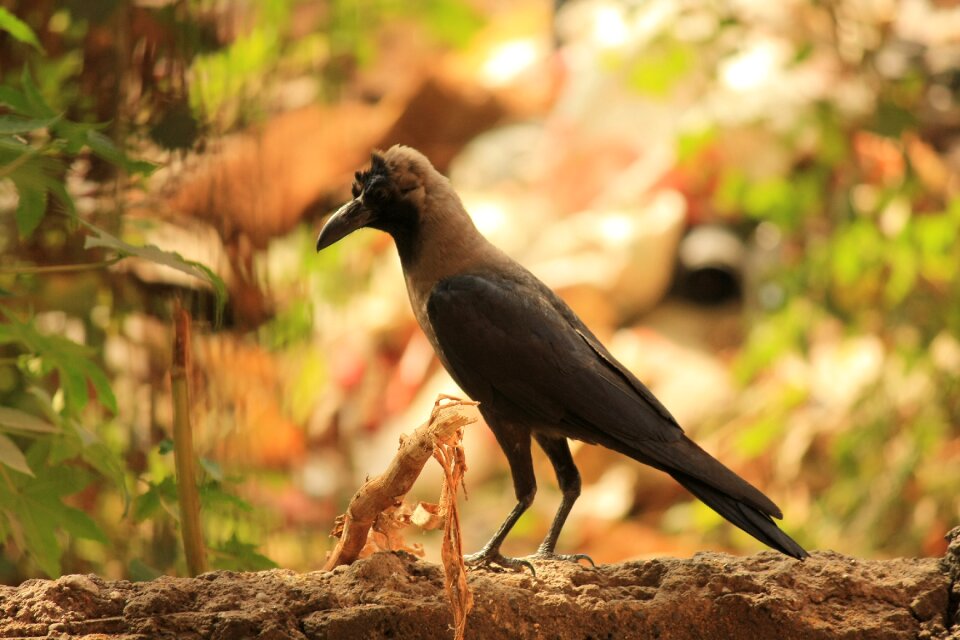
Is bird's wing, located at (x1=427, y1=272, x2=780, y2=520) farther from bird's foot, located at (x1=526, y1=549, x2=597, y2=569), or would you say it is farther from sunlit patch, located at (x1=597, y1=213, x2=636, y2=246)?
sunlit patch, located at (x1=597, y1=213, x2=636, y2=246)

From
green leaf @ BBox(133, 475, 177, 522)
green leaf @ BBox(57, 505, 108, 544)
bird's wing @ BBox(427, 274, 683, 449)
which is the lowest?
green leaf @ BBox(57, 505, 108, 544)

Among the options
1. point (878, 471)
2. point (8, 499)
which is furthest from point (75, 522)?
point (878, 471)

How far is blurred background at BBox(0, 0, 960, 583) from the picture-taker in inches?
101

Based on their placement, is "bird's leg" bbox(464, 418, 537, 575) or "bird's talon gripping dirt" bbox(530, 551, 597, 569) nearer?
"bird's talon gripping dirt" bbox(530, 551, 597, 569)

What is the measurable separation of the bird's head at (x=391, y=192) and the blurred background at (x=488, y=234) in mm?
383

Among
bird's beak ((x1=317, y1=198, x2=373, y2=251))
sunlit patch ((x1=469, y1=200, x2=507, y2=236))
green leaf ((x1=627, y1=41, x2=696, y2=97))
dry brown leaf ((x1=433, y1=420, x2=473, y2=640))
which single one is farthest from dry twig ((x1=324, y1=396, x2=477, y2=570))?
sunlit patch ((x1=469, y1=200, x2=507, y2=236))

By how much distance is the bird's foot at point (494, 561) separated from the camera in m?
2.08

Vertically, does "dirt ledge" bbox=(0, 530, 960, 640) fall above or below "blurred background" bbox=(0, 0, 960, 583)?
below

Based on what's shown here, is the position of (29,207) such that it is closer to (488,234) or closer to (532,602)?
(532,602)

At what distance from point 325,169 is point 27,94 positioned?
6.42m

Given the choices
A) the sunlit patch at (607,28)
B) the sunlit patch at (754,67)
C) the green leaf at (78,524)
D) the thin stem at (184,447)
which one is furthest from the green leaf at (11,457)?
the sunlit patch at (607,28)

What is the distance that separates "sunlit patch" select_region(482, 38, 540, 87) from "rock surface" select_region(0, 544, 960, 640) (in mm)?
8578

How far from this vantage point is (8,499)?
1.93m

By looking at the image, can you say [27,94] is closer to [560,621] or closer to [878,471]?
[560,621]
